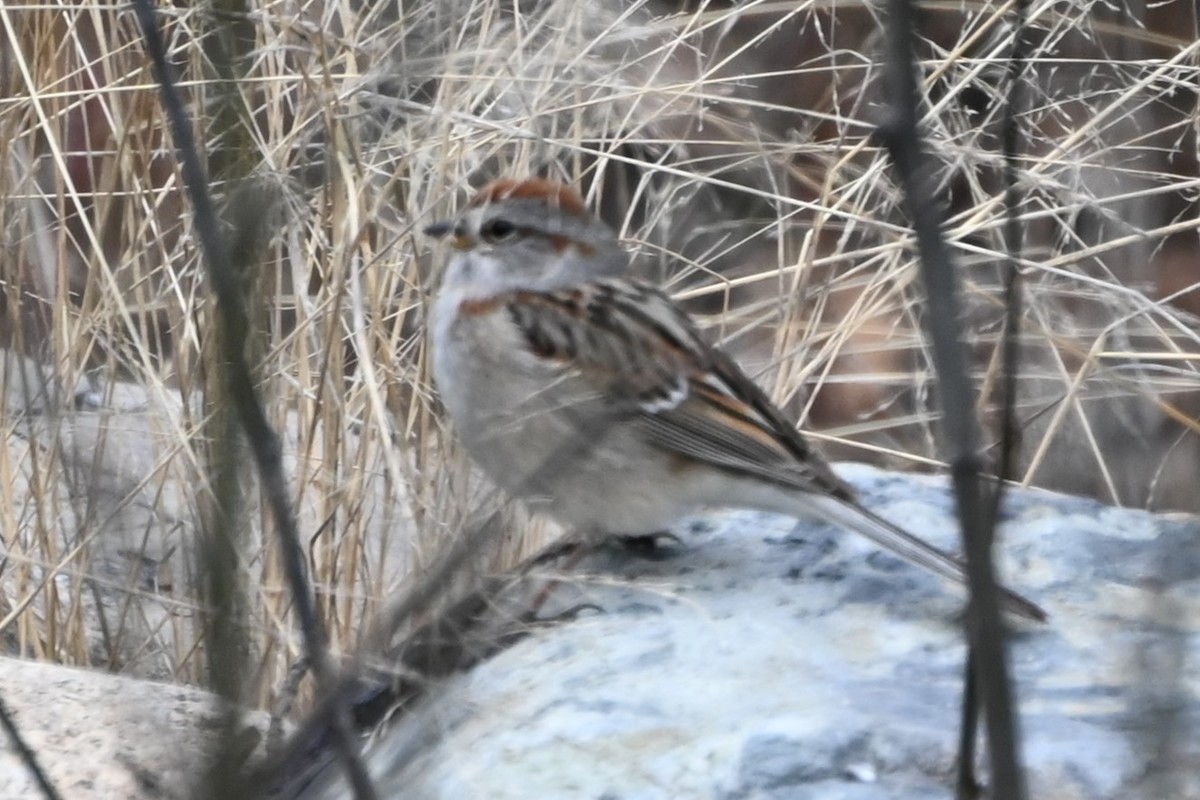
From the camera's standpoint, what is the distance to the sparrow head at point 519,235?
244 cm

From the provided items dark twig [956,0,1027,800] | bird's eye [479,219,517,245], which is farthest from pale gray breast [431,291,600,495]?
dark twig [956,0,1027,800]

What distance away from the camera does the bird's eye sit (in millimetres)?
2455

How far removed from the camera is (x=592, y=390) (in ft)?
7.54

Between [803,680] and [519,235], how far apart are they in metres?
0.98

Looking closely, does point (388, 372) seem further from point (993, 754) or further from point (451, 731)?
point (993, 754)

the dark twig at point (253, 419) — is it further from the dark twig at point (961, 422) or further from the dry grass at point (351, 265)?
the dry grass at point (351, 265)

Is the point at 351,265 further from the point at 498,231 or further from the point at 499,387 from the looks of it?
the point at 499,387

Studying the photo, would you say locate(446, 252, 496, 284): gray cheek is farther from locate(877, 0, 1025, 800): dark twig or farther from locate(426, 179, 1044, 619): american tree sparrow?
locate(877, 0, 1025, 800): dark twig

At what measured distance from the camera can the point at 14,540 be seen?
239 cm

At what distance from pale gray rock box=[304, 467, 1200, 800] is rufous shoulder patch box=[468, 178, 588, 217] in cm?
55

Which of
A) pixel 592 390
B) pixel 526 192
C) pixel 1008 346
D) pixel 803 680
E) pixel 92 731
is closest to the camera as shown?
pixel 1008 346

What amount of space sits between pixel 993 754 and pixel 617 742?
977mm

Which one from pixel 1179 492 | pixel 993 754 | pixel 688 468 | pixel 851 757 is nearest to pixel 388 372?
pixel 688 468

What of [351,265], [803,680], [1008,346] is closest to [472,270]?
[351,265]
